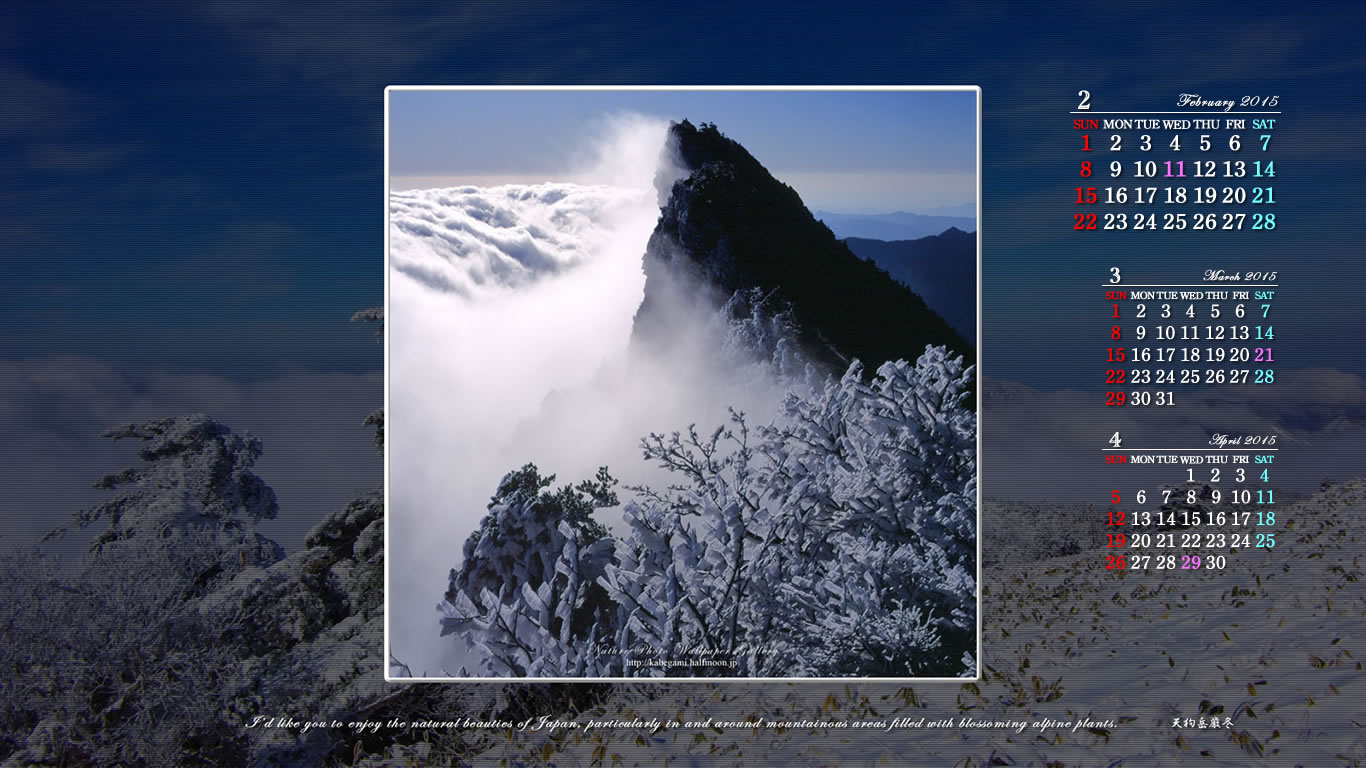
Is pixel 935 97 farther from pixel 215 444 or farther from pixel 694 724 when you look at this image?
pixel 215 444

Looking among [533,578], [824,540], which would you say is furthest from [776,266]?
[533,578]

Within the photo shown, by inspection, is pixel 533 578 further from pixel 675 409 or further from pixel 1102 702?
pixel 1102 702

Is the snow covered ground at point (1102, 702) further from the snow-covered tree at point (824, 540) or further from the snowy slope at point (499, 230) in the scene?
the snowy slope at point (499, 230)

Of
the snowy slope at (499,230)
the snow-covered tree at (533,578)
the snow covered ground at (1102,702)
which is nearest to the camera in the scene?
the snow covered ground at (1102,702)

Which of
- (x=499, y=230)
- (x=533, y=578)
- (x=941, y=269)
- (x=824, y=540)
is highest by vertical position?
(x=499, y=230)

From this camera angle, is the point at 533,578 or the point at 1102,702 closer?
the point at 1102,702

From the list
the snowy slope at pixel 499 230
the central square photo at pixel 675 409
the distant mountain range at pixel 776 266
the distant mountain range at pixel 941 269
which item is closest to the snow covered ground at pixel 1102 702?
the central square photo at pixel 675 409
